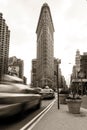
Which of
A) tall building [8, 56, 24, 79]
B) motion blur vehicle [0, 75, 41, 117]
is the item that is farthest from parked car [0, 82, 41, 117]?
tall building [8, 56, 24, 79]

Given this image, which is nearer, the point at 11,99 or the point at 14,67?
the point at 11,99

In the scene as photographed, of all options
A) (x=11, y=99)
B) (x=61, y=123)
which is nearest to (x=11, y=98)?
(x=11, y=99)

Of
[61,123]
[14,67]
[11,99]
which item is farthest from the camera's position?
[14,67]

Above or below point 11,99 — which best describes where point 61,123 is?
below

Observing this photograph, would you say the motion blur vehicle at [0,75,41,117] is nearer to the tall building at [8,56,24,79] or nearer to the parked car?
the parked car

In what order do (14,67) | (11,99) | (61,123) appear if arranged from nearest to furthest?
(11,99) → (61,123) → (14,67)

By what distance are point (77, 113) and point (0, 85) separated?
6.66m

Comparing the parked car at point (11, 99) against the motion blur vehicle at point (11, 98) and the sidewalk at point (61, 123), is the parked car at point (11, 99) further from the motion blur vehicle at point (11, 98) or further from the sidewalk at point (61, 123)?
the sidewalk at point (61, 123)

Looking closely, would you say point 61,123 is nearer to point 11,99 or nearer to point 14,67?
point 11,99

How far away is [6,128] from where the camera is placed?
8.54 metres

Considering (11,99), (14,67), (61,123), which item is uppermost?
(14,67)

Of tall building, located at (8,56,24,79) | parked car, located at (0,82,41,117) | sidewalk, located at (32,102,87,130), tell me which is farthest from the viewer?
tall building, located at (8,56,24,79)

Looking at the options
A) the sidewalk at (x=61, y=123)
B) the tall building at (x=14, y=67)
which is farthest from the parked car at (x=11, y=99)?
the tall building at (x=14, y=67)

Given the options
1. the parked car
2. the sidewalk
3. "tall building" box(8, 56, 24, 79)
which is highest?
"tall building" box(8, 56, 24, 79)
